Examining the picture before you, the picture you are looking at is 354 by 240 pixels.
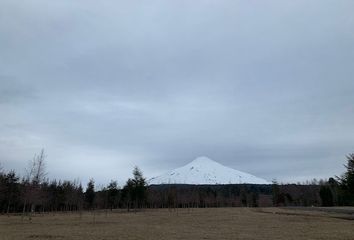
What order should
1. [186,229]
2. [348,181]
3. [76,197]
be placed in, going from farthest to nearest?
1. [76,197]
2. [348,181]
3. [186,229]

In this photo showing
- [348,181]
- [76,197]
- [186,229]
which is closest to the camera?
[186,229]

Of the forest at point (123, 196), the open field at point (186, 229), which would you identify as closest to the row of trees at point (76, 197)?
the forest at point (123, 196)

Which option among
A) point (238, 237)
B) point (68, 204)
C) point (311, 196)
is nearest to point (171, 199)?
point (68, 204)

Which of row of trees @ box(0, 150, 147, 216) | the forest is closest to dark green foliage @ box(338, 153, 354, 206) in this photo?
the forest

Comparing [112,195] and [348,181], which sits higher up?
[112,195]

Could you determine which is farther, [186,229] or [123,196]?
[123,196]

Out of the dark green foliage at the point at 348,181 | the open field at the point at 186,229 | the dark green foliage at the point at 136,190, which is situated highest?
the dark green foliage at the point at 136,190

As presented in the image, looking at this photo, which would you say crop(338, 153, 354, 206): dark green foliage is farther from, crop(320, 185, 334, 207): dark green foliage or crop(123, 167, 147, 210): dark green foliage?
crop(320, 185, 334, 207): dark green foliage

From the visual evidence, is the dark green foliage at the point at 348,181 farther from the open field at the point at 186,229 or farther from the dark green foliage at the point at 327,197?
the dark green foliage at the point at 327,197

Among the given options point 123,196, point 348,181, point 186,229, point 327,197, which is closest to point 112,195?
point 123,196

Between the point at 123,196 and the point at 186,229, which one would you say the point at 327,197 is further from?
the point at 186,229

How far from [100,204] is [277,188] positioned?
71.6m

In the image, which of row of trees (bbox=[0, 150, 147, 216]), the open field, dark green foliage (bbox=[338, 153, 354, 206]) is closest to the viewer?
the open field

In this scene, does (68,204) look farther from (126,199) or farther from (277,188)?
(277,188)
